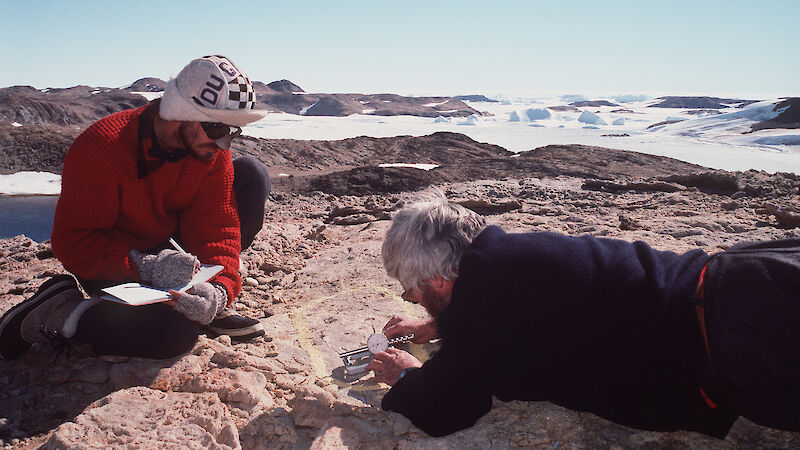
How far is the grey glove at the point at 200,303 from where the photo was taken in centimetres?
217

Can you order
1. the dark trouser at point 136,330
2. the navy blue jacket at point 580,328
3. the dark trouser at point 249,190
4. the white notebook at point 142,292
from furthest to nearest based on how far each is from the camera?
the dark trouser at point 249,190 → the dark trouser at point 136,330 → the white notebook at point 142,292 → the navy blue jacket at point 580,328

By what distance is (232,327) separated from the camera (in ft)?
8.88

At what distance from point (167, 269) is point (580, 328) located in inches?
61.8

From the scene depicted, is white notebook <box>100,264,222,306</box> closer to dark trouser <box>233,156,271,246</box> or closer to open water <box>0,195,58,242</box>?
dark trouser <box>233,156,271,246</box>

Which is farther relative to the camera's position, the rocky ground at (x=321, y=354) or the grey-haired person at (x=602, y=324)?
the rocky ground at (x=321, y=354)

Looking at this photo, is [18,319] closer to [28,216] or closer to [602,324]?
[602,324]

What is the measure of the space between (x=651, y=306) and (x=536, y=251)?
324 mm

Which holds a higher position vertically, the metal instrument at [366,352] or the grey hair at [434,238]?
the grey hair at [434,238]

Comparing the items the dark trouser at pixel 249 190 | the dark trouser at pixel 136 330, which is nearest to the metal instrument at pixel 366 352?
the dark trouser at pixel 136 330

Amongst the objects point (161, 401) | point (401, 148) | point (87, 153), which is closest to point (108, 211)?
point (87, 153)

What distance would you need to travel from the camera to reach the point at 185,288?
2.20 metres

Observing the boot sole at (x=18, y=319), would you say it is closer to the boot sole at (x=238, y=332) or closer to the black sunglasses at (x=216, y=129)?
the boot sole at (x=238, y=332)

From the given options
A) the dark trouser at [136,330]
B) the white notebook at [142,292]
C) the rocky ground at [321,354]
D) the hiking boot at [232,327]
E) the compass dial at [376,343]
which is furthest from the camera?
the hiking boot at [232,327]

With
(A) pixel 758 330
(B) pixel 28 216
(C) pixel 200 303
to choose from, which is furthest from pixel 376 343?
(B) pixel 28 216
